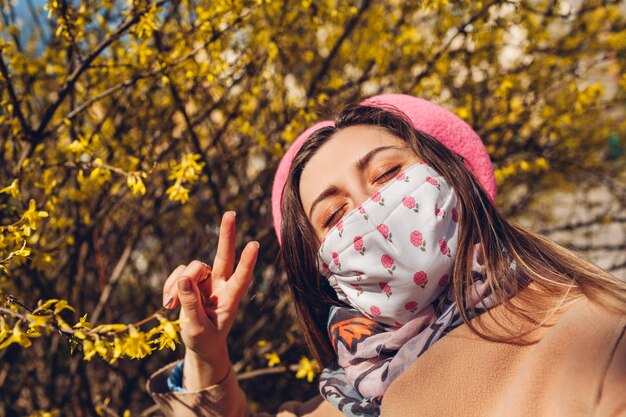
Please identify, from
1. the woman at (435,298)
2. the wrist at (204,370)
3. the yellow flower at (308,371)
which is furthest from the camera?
the yellow flower at (308,371)

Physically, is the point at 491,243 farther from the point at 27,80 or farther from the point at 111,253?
the point at 111,253

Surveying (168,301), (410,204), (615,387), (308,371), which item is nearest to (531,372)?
(615,387)

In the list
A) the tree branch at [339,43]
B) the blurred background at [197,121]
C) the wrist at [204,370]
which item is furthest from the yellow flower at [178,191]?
the tree branch at [339,43]

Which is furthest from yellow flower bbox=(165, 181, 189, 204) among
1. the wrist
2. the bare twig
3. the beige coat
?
the bare twig

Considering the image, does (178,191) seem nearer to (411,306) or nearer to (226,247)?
(226,247)

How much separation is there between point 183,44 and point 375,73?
5.03ft

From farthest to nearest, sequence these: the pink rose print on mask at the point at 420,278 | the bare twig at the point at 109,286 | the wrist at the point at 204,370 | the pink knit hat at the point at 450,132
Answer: the bare twig at the point at 109,286
the pink knit hat at the point at 450,132
the wrist at the point at 204,370
the pink rose print on mask at the point at 420,278

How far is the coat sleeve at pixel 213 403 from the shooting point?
166 cm

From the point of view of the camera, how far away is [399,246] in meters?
1.43

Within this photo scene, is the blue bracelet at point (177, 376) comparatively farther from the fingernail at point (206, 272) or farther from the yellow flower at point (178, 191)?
the yellow flower at point (178, 191)

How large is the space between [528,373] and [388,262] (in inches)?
17.9

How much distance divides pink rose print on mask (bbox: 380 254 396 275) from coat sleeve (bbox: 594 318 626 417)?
0.56 m

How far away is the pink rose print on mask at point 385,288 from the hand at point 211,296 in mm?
388

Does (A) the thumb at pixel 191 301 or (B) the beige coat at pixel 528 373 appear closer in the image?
(B) the beige coat at pixel 528 373
